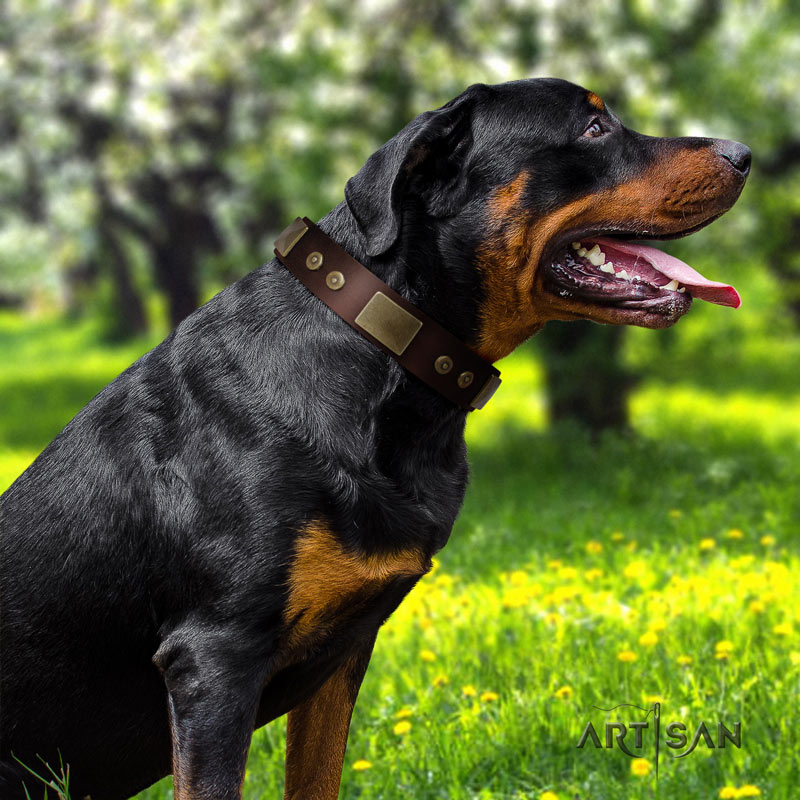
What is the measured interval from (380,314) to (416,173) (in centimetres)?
42

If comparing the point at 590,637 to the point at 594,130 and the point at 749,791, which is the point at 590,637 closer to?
the point at 749,791

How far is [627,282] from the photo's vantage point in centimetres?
290

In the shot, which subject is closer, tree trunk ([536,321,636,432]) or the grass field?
the grass field

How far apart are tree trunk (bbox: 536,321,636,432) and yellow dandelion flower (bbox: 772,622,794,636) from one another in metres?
4.98

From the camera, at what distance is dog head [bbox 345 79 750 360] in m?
2.72

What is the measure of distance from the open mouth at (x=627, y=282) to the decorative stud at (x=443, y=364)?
394 mm

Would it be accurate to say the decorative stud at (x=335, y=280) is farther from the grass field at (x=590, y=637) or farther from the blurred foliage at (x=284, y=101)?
the blurred foliage at (x=284, y=101)

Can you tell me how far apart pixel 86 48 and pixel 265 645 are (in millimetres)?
11367

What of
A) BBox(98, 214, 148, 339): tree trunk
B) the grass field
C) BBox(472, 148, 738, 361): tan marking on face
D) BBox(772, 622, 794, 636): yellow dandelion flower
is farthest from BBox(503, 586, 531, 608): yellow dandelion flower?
BBox(98, 214, 148, 339): tree trunk

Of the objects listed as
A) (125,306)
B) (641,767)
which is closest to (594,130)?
(641,767)

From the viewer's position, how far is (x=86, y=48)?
12.2 meters

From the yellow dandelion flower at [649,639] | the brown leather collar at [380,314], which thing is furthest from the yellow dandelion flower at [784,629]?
the brown leather collar at [380,314]

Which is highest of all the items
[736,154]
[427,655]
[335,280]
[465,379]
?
[736,154]

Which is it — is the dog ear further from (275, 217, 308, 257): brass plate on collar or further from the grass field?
the grass field
